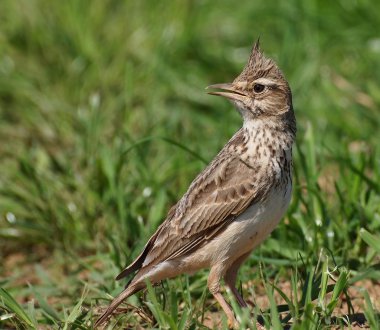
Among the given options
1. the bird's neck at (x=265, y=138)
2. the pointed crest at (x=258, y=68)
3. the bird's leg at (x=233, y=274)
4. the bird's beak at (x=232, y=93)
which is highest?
the pointed crest at (x=258, y=68)

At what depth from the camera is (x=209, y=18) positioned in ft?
33.5

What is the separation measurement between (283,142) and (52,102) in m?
3.68

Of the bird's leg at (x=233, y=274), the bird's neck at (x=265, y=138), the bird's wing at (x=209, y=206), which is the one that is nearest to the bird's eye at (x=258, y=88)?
the bird's neck at (x=265, y=138)

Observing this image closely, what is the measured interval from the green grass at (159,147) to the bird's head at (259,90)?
0.69 metres

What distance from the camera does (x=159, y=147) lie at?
8.03 m

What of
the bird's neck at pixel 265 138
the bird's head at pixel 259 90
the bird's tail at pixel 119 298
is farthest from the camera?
the bird's head at pixel 259 90

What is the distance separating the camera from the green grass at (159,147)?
570cm

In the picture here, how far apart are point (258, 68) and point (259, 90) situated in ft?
0.47

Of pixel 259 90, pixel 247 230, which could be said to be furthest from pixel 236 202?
pixel 259 90

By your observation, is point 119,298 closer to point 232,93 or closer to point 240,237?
point 240,237

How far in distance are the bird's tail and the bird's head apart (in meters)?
1.19

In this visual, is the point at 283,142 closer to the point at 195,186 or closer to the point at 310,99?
the point at 195,186

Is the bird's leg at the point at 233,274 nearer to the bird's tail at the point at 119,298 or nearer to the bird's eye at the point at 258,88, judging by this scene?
the bird's tail at the point at 119,298

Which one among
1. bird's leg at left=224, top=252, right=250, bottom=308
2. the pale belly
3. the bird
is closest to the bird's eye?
the bird
